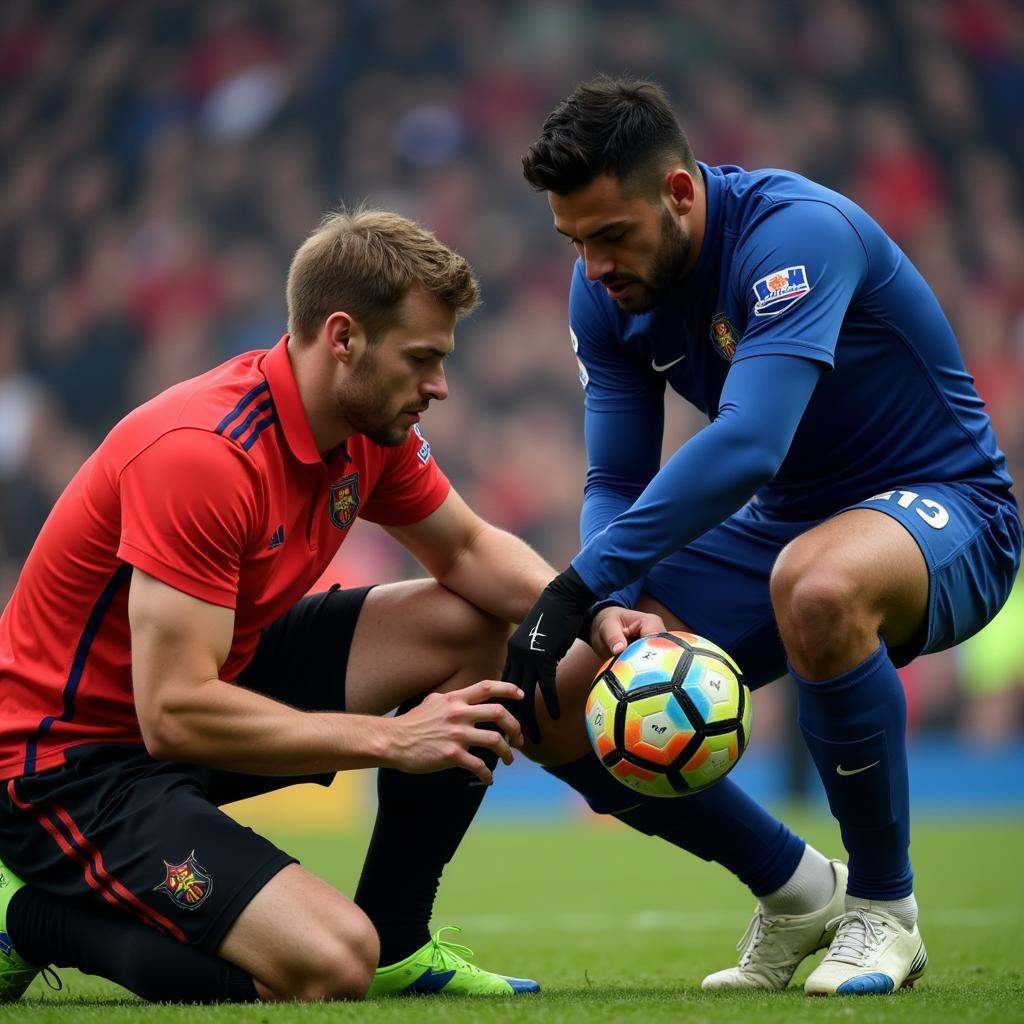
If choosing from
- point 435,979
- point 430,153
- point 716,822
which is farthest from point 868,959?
point 430,153

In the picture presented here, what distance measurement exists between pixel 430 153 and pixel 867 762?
13417mm

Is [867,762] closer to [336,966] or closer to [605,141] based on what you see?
[336,966]

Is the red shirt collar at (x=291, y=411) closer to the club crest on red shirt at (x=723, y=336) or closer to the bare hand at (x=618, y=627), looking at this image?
the bare hand at (x=618, y=627)

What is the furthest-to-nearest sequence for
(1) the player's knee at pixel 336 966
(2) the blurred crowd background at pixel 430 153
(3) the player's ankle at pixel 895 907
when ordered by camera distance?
(2) the blurred crowd background at pixel 430 153
(3) the player's ankle at pixel 895 907
(1) the player's knee at pixel 336 966

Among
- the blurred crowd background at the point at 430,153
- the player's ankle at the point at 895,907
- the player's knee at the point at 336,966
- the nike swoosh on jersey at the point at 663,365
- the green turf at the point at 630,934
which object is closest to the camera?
the green turf at the point at 630,934

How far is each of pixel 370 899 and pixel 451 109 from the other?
13.5 meters

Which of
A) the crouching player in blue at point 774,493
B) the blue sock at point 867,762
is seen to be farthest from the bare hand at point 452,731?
the blue sock at point 867,762

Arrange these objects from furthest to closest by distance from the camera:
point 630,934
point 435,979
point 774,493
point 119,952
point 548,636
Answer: point 630,934, point 774,493, point 435,979, point 548,636, point 119,952

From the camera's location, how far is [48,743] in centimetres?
348

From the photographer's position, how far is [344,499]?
3768 millimetres

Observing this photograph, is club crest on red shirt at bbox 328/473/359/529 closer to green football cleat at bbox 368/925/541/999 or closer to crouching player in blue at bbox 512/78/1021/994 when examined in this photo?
crouching player in blue at bbox 512/78/1021/994

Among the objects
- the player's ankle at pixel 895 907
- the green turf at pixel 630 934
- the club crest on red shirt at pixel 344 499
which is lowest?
the green turf at pixel 630 934

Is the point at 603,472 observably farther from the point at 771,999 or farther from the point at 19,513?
the point at 19,513

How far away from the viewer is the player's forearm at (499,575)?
392 cm
